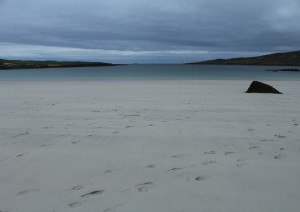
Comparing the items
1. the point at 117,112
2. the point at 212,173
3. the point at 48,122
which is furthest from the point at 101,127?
the point at 212,173

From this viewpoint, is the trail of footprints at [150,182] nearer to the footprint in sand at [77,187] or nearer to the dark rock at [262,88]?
the footprint in sand at [77,187]

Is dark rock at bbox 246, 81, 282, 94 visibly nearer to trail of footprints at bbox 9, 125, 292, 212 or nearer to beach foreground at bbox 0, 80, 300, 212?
beach foreground at bbox 0, 80, 300, 212

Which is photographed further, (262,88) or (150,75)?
(150,75)

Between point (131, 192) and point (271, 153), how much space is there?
2.55 metres

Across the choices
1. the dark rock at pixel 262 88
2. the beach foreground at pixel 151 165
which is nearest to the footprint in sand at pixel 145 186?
the beach foreground at pixel 151 165

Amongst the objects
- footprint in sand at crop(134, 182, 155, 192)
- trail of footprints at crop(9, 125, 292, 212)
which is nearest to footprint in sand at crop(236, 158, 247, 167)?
trail of footprints at crop(9, 125, 292, 212)

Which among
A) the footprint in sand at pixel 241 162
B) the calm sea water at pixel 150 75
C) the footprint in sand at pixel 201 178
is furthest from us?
the calm sea water at pixel 150 75

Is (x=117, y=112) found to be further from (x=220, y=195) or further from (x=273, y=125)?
(x=220, y=195)

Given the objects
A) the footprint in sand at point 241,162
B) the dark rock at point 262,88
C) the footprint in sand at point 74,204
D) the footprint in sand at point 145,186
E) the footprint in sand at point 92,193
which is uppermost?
the dark rock at point 262,88

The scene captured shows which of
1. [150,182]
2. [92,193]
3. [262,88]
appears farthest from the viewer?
[262,88]

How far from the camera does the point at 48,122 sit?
7738mm

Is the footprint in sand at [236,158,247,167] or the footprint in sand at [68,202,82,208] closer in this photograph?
the footprint in sand at [68,202,82,208]

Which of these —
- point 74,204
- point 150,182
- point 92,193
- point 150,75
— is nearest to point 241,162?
point 150,182

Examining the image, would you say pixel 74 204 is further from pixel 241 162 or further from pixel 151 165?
pixel 241 162
